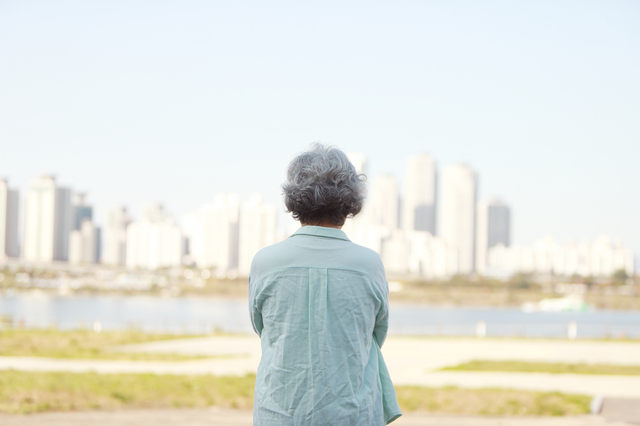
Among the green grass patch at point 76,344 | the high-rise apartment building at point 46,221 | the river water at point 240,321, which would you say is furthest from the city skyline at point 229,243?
the green grass patch at point 76,344

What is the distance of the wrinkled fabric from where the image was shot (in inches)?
79.3

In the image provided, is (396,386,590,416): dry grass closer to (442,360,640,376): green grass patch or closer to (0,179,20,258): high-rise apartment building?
(442,360,640,376): green grass patch

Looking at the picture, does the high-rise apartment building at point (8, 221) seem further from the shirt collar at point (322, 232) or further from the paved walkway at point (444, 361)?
the shirt collar at point (322, 232)

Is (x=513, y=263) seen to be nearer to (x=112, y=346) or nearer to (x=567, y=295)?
(x=567, y=295)

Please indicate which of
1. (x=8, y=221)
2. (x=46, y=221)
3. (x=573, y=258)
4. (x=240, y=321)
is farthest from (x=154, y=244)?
(x=240, y=321)

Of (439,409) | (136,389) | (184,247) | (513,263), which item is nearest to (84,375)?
(136,389)

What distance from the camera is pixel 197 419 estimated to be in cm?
717

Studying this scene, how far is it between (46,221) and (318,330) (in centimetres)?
18696

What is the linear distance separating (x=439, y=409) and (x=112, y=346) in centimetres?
1195

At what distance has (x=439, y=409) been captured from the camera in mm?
7996

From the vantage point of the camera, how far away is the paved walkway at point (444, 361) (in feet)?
35.0

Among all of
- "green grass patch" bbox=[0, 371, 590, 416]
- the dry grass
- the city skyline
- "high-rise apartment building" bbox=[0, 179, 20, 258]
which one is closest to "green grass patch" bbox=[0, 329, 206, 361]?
"green grass patch" bbox=[0, 371, 590, 416]

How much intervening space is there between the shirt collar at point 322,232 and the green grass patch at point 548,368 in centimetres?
1134

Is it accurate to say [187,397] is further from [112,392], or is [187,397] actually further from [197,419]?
[197,419]
